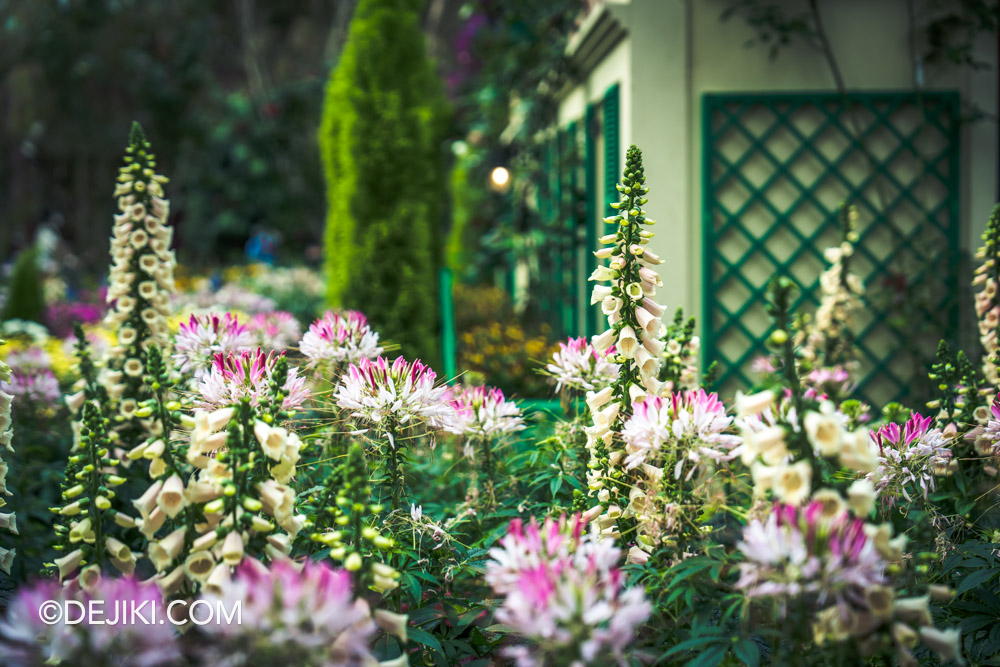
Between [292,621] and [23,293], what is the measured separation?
7370 millimetres

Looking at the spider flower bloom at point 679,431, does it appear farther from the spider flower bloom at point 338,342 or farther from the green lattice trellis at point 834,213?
the green lattice trellis at point 834,213

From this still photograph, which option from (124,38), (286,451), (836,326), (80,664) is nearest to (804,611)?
(286,451)

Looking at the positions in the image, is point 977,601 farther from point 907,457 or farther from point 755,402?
point 755,402

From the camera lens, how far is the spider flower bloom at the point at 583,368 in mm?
1755

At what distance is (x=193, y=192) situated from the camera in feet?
46.4

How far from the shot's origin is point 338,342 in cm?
197

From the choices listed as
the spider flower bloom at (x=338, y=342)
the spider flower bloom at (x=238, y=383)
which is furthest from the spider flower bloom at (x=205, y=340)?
the spider flower bloom at (x=238, y=383)

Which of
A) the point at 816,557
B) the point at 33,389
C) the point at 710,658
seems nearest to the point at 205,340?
the point at 33,389

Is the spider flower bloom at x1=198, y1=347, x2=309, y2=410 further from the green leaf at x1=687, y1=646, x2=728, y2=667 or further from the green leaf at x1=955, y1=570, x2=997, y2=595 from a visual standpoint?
the green leaf at x1=955, y1=570, x2=997, y2=595

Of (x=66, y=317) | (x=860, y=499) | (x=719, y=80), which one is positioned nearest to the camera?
(x=860, y=499)

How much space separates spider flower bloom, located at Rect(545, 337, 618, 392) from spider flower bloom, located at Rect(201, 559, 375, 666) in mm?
853

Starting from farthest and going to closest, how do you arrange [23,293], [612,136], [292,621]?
[23,293] → [612,136] → [292,621]

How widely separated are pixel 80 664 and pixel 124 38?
50.5ft

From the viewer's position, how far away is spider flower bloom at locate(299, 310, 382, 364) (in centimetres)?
193
